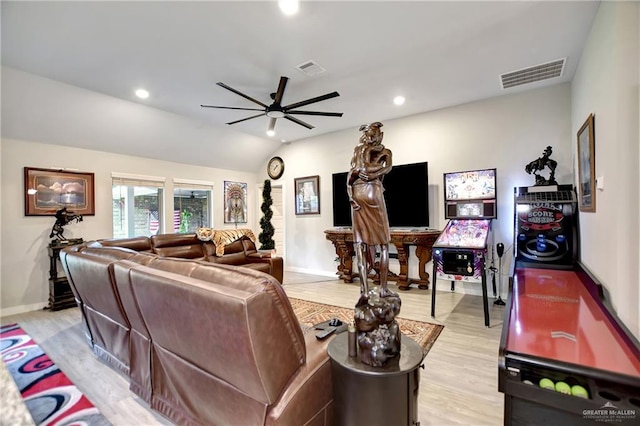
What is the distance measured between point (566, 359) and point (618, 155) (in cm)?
142

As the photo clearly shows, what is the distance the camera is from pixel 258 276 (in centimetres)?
137

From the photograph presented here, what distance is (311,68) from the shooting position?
11.5 ft

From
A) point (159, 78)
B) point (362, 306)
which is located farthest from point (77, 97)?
point (362, 306)

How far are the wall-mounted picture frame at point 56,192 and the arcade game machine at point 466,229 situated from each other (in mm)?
5580

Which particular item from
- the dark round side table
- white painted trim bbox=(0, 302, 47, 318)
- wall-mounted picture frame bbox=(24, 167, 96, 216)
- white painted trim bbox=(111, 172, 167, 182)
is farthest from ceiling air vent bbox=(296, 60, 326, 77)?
white painted trim bbox=(0, 302, 47, 318)

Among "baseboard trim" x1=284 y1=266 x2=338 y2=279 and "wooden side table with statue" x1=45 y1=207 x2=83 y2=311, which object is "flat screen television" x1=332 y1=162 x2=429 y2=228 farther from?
"wooden side table with statue" x1=45 y1=207 x2=83 y2=311

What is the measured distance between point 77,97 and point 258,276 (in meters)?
4.65

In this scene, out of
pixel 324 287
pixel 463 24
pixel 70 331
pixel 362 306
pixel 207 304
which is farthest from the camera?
pixel 324 287

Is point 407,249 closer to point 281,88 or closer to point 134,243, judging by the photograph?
point 281,88

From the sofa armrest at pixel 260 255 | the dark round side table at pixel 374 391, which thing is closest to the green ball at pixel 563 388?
the dark round side table at pixel 374 391

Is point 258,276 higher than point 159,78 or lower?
lower

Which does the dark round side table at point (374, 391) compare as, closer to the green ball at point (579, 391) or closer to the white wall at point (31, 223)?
the green ball at point (579, 391)

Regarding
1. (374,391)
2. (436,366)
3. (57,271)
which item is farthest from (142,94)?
(436,366)

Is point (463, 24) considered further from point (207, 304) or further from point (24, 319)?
point (24, 319)
